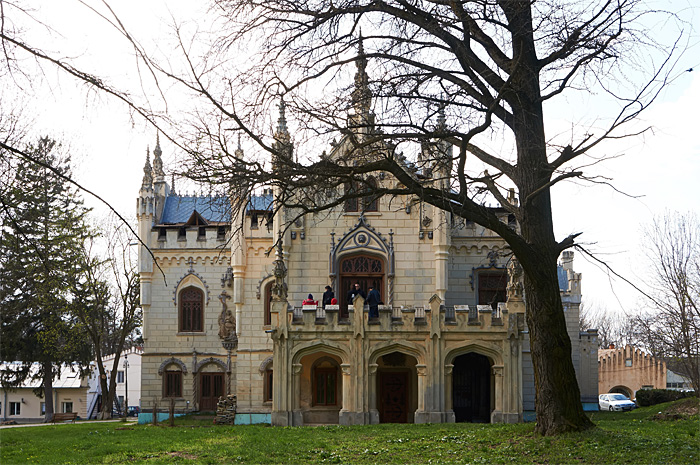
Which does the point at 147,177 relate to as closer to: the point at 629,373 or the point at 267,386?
the point at 267,386

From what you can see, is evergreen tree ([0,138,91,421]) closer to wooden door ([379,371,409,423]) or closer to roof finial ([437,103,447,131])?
wooden door ([379,371,409,423])

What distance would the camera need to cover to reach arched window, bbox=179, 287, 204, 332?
36.1 meters

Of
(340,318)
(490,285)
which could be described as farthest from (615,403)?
(340,318)

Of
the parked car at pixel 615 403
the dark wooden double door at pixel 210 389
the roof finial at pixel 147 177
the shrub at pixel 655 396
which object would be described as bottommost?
the parked car at pixel 615 403

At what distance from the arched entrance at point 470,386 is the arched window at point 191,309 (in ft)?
39.4

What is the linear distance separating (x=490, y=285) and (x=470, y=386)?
429cm

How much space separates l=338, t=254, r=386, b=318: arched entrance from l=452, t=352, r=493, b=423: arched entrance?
168 inches

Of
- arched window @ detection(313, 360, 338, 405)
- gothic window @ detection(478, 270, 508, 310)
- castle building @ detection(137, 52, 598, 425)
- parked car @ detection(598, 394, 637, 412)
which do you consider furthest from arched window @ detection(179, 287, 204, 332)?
parked car @ detection(598, 394, 637, 412)

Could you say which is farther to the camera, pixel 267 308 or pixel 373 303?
pixel 267 308

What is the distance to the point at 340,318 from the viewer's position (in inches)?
1064

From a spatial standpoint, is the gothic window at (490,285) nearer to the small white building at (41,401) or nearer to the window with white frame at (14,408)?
the small white building at (41,401)

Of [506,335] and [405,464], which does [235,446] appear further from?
[506,335]

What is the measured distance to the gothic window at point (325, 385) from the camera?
94.4 ft

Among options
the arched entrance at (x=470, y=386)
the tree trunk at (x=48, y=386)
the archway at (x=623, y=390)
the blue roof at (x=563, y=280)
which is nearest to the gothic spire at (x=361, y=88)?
the arched entrance at (x=470, y=386)
